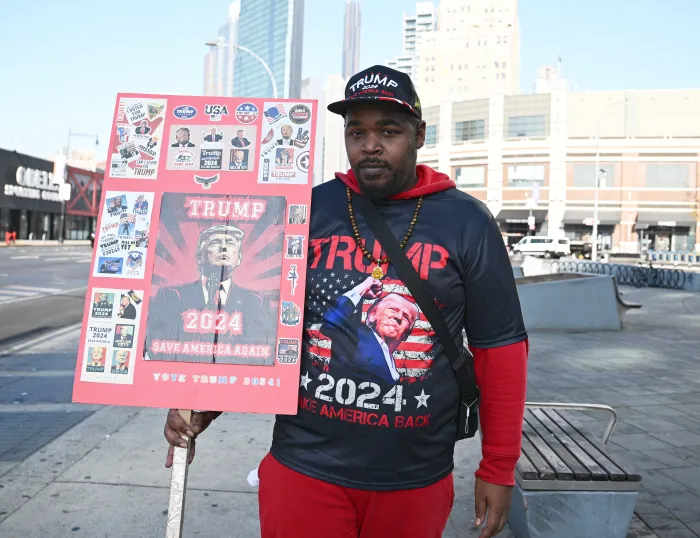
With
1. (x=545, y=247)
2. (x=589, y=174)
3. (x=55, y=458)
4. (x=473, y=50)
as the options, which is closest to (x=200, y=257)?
(x=55, y=458)

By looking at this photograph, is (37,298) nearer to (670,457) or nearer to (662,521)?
(670,457)

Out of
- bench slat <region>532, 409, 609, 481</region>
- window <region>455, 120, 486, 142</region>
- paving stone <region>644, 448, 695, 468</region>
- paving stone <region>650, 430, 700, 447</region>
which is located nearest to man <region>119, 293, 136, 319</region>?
bench slat <region>532, 409, 609, 481</region>

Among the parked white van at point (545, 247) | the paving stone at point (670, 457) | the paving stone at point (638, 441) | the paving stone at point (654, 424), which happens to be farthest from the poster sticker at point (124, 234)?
the parked white van at point (545, 247)

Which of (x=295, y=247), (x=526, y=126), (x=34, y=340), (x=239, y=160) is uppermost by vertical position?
(x=526, y=126)

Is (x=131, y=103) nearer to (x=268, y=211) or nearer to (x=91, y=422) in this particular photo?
(x=268, y=211)

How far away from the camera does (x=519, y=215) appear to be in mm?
55000

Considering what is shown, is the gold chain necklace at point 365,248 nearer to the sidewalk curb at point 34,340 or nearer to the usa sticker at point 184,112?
the usa sticker at point 184,112

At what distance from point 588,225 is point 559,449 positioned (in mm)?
52345

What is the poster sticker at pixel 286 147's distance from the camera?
1.95m

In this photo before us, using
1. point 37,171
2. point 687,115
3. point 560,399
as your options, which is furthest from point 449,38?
point 560,399

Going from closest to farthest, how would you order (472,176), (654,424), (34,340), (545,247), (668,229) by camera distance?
(654,424), (34,340), (545,247), (668,229), (472,176)

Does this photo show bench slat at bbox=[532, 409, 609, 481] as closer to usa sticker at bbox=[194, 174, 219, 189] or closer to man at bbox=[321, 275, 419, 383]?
man at bbox=[321, 275, 419, 383]

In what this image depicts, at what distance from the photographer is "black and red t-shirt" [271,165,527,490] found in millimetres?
1767

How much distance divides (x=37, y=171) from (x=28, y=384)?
4827 centimetres
